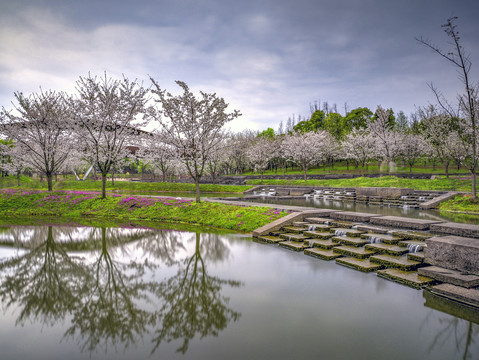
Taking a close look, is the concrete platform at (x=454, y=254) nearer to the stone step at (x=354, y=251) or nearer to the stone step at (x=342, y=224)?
the stone step at (x=354, y=251)

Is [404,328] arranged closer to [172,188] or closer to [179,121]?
[179,121]

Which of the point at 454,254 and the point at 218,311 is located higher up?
the point at 454,254

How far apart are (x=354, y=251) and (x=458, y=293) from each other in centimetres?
281

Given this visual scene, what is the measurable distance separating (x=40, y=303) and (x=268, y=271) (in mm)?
4746

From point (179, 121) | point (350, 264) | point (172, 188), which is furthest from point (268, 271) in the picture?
point (172, 188)

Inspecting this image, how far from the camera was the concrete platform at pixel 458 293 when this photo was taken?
5.14m

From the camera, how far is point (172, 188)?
39.2 metres

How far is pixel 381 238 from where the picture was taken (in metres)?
8.66

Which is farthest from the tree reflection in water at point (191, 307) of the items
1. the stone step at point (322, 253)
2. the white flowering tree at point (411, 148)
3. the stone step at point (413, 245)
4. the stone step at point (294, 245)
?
the white flowering tree at point (411, 148)

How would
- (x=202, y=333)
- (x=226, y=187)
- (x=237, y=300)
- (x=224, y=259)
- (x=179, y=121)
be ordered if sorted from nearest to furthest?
(x=202, y=333), (x=237, y=300), (x=224, y=259), (x=179, y=121), (x=226, y=187)

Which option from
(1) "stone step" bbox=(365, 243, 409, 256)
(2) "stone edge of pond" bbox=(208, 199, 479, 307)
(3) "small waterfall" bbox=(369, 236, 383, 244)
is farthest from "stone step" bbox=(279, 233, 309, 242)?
(1) "stone step" bbox=(365, 243, 409, 256)

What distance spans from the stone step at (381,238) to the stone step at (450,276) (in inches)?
75.7

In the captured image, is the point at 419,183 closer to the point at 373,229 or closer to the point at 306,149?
the point at 306,149

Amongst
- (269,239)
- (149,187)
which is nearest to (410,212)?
(269,239)
